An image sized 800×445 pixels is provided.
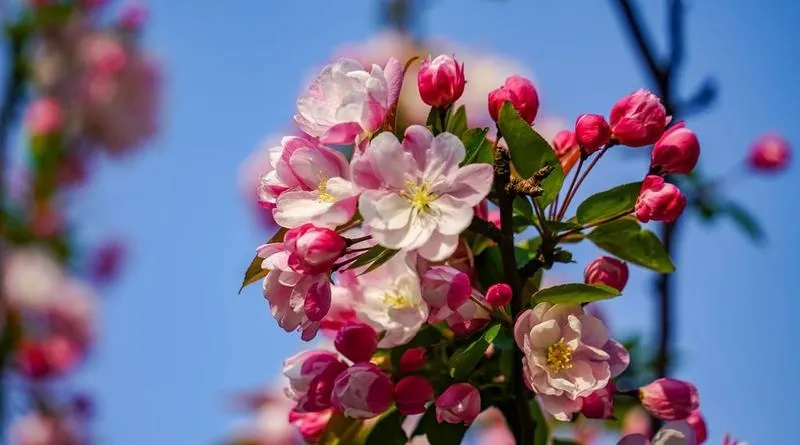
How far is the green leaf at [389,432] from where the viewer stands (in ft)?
2.53

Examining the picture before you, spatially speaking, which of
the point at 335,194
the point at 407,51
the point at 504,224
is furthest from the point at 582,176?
the point at 407,51

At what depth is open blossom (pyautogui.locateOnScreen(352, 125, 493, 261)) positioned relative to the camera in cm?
64

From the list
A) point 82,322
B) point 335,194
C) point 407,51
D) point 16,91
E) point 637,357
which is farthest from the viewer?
point 82,322

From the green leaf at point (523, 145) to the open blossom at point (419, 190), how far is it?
0.17ft

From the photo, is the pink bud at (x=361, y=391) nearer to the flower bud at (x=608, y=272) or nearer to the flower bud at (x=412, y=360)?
the flower bud at (x=412, y=360)

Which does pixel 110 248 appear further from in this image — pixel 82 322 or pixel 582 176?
pixel 582 176

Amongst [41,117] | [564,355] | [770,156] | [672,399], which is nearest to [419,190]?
[564,355]

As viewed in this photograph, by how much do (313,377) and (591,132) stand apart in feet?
0.92

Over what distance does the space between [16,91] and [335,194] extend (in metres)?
2.62

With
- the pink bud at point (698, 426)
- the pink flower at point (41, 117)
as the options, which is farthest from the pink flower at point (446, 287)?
the pink flower at point (41, 117)

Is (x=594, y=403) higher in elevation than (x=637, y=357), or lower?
lower

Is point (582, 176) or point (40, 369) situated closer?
point (582, 176)

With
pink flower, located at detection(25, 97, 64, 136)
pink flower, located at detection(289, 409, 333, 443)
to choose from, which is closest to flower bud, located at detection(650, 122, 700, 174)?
pink flower, located at detection(289, 409, 333, 443)

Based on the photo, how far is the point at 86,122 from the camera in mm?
3852
